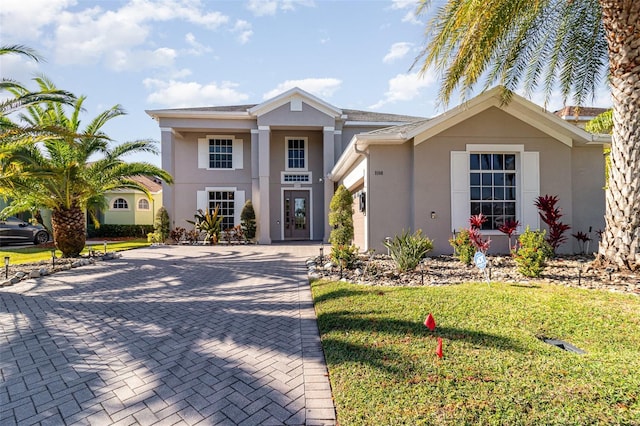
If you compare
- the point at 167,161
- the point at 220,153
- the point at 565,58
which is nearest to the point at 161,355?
the point at 565,58

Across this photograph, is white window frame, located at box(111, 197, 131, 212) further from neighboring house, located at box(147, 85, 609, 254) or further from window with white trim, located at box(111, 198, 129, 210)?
neighboring house, located at box(147, 85, 609, 254)

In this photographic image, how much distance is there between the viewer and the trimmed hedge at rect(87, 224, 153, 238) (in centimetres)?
2139

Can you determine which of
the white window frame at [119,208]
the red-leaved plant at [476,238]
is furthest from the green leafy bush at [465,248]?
the white window frame at [119,208]

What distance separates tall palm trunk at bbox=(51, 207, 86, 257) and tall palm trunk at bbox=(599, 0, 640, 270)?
49.1ft

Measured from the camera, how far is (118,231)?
2148 centimetres

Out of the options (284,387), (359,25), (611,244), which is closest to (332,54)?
(359,25)

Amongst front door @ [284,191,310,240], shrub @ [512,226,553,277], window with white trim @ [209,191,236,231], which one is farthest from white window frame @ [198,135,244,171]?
shrub @ [512,226,553,277]

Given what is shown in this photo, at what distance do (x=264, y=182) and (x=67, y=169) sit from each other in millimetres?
8239

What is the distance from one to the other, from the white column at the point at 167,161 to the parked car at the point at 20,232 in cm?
720

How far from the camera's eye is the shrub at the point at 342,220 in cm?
925

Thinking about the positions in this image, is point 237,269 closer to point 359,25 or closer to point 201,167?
point 359,25

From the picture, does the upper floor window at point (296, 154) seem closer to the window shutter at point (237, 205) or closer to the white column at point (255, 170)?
the white column at point (255, 170)

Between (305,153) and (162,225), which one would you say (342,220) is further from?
(162,225)

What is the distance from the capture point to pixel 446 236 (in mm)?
9359
